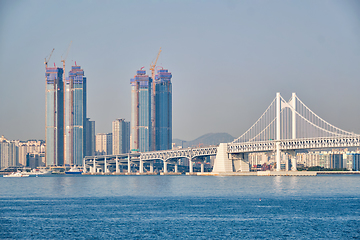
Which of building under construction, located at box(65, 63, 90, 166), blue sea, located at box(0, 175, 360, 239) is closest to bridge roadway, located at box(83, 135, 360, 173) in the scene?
building under construction, located at box(65, 63, 90, 166)

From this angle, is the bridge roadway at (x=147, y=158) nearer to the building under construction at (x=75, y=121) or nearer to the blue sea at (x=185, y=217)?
the building under construction at (x=75, y=121)

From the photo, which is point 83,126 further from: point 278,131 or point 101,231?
point 101,231

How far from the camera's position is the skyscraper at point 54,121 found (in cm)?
18925

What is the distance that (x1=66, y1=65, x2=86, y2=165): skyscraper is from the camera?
623 ft

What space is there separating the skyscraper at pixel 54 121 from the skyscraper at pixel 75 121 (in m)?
2.27

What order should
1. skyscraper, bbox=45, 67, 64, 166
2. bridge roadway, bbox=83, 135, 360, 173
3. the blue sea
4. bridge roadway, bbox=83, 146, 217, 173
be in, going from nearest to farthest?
the blue sea < bridge roadway, bbox=83, 135, 360, 173 < bridge roadway, bbox=83, 146, 217, 173 < skyscraper, bbox=45, 67, 64, 166

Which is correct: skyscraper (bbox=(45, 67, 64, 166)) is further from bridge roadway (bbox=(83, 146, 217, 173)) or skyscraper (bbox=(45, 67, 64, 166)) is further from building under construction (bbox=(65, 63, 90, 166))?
bridge roadway (bbox=(83, 146, 217, 173))

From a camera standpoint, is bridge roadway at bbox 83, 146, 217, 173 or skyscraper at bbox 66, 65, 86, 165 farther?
skyscraper at bbox 66, 65, 86, 165

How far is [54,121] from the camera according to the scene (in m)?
189

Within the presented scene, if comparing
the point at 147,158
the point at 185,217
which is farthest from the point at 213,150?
the point at 185,217

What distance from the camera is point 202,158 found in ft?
412

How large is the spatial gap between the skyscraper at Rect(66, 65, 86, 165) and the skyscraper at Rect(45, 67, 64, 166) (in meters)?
2.27

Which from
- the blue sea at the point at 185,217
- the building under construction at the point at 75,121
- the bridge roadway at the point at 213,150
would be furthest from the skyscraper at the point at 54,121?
the blue sea at the point at 185,217

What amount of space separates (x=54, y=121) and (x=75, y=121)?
6.79 m
